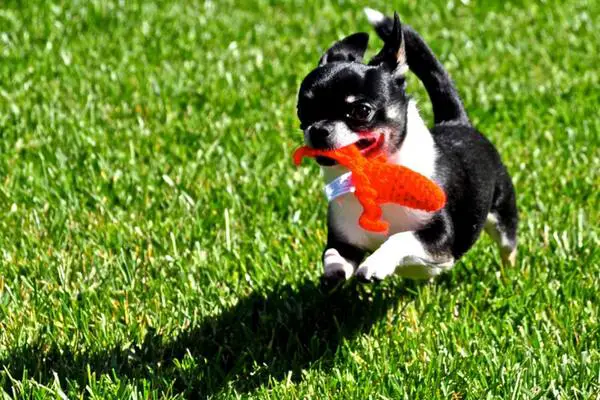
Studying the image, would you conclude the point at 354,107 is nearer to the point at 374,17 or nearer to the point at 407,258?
the point at 407,258

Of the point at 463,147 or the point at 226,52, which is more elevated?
the point at 463,147

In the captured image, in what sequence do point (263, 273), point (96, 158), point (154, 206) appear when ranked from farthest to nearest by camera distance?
point (96, 158)
point (154, 206)
point (263, 273)

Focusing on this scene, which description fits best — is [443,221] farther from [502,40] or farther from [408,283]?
[502,40]

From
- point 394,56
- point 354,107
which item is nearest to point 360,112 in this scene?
point 354,107

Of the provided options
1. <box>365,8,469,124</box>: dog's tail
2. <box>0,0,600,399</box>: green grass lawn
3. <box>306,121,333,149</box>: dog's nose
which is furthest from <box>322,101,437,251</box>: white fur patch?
<box>365,8,469,124</box>: dog's tail

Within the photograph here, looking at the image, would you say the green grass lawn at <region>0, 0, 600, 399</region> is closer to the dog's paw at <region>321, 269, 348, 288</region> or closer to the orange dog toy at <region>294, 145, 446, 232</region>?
the dog's paw at <region>321, 269, 348, 288</region>

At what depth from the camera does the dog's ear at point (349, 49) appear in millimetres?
3904

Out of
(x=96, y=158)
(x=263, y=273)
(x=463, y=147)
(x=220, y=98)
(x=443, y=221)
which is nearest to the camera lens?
(x=443, y=221)

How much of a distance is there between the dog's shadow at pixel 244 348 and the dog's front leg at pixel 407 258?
20.7 inches

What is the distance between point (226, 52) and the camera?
756cm

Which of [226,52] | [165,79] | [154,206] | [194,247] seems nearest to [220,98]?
[165,79]

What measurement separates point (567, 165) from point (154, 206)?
2.25 m

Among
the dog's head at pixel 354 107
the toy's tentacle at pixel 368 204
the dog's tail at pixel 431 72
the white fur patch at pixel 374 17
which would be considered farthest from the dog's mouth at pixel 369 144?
the white fur patch at pixel 374 17

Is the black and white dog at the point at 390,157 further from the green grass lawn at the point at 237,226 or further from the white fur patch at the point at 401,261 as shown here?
the green grass lawn at the point at 237,226
